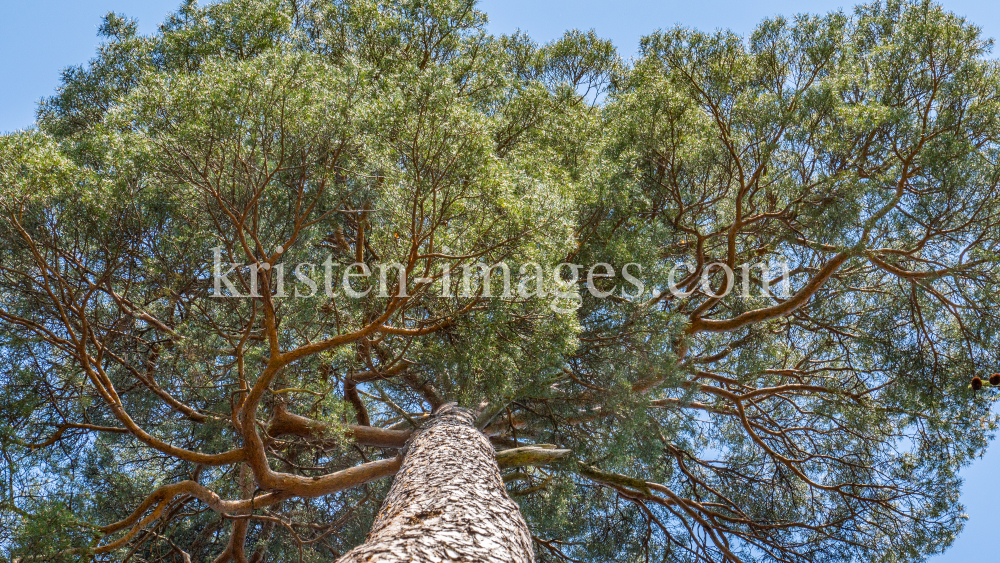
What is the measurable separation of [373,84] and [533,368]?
2968mm

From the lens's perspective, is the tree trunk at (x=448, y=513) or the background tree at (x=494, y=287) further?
the background tree at (x=494, y=287)

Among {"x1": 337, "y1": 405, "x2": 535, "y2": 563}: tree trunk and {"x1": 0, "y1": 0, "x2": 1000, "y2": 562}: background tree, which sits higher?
{"x1": 0, "y1": 0, "x2": 1000, "y2": 562}: background tree

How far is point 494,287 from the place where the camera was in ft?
17.5

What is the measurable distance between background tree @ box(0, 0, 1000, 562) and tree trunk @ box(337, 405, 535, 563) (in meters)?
0.24

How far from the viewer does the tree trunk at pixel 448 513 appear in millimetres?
2555

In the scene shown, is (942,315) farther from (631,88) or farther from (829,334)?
(631,88)

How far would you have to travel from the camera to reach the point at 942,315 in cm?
695

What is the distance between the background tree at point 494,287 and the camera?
4734 mm

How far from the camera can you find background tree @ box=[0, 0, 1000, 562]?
4734 mm

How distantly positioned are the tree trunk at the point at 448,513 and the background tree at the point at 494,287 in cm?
24

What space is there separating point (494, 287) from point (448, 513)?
2.45 m

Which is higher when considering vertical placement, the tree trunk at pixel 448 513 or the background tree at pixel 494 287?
the background tree at pixel 494 287

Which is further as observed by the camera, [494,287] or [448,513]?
[494,287]

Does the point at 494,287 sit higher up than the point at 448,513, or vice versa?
the point at 494,287
